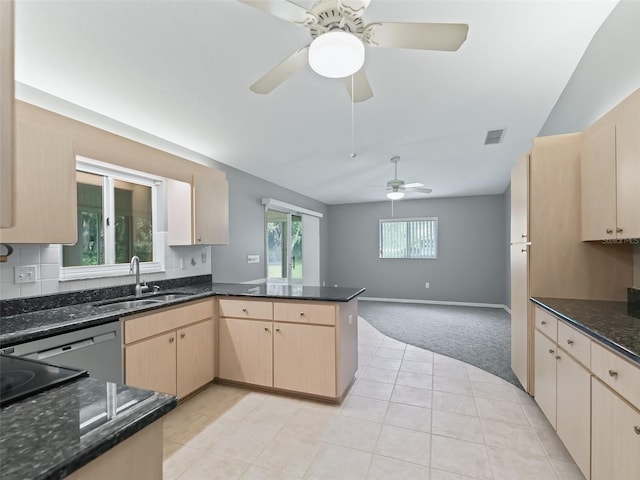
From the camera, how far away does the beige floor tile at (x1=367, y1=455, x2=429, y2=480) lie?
1747 mm

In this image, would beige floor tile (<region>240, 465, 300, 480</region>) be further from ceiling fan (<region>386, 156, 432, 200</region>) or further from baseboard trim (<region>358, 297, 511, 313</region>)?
baseboard trim (<region>358, 297, 511, 313</region>)

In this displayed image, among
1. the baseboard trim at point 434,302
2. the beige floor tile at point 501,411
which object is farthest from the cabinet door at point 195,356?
the baseboard trim at point 434,302

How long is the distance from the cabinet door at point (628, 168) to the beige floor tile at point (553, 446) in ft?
4.47

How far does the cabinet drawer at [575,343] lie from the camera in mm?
1558

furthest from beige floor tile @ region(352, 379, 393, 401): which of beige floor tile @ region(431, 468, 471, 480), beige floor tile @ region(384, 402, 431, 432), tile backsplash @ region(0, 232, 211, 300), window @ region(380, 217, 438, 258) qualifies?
window @ region(380, 217, 438, 258)

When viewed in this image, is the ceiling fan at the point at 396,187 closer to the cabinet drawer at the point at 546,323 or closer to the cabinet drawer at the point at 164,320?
the cabinet drawer at the point at 546,323

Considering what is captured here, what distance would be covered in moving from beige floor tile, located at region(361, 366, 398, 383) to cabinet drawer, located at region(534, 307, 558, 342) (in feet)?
4.47

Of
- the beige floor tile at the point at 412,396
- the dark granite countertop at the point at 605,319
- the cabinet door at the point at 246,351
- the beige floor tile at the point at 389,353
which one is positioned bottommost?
the beige floor tile at the point at 389,353

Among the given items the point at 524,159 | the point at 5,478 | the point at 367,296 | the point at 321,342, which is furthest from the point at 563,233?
the point at 367,296

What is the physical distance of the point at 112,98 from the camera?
2.37m

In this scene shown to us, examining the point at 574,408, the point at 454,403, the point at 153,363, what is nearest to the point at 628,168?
the point at 574,408

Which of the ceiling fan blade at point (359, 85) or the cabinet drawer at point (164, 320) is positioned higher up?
the ceiling fan blade at point (359, 85)

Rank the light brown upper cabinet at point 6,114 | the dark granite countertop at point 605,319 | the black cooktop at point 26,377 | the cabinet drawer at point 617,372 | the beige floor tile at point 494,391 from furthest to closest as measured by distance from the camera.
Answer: the beige floor tile at point 494,391 → the dark granite countertop at point 605,319 → the cabinet drawer at point 617,372 → the black cooktop at point 26,377 → the light brown upper cabinet at point 6,114

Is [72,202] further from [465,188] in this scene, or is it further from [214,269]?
[465,188]
